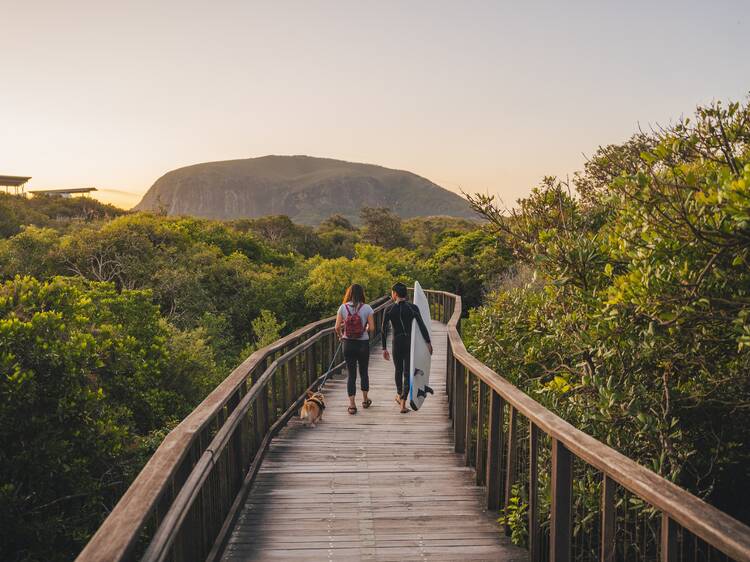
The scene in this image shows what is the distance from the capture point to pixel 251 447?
16.2 ft

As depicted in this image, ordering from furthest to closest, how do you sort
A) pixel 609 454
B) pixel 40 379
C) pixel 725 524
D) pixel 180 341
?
pixel 180 341 < pixel 40 379 < pixel 609 454 < pixel 725 524

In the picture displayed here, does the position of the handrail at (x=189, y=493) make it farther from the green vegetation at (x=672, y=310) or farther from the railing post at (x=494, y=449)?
the green vegetation at (x=672, y=310)

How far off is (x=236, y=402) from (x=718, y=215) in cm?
360

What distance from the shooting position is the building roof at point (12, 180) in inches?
3270

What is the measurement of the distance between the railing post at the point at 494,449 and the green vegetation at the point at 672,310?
1.78 feet

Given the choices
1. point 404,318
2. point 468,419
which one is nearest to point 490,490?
point 468,419

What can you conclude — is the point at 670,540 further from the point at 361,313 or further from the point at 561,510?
the point at 361,313

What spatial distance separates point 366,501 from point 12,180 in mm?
98464

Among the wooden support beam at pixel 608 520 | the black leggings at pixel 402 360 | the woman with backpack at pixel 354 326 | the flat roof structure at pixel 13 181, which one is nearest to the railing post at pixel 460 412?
the black leggings at pixel 402 360

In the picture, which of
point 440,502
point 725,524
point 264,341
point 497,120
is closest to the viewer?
point 725,524

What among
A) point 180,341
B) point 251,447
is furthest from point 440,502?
point 180,341

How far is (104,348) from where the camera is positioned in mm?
9586

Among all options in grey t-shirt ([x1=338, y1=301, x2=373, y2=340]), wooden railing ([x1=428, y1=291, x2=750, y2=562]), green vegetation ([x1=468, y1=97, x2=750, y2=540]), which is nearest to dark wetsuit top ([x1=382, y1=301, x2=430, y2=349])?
grey t-shirt ([x1=338, y1=301, x2=373, y2=340])

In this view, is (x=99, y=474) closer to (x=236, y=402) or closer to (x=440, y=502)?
(x=236, y=402)
